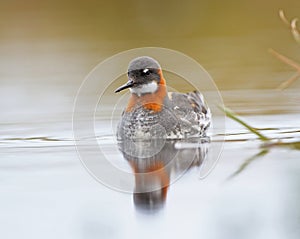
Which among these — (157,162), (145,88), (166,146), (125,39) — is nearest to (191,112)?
(145,88)

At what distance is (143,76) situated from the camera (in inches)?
293

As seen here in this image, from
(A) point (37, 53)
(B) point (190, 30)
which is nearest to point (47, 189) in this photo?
(A) point (37, 53)

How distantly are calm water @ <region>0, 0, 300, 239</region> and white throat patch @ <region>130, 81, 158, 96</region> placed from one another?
1.22 feet

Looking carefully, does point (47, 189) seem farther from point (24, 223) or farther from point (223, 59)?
point (223, 59)

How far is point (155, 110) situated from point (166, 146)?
641mm

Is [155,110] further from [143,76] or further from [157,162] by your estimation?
[157,162]

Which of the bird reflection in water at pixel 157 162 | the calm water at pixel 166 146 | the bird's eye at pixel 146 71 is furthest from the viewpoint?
the bird's eye at pixel 146 71

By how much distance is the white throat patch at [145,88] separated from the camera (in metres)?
7.45

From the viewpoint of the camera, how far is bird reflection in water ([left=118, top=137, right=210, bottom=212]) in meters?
5.42

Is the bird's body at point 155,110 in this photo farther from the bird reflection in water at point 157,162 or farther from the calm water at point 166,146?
the calm water at point 166,146

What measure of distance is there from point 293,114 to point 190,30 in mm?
4668

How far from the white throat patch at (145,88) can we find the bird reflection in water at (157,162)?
0.47 metres

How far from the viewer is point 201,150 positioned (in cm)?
665

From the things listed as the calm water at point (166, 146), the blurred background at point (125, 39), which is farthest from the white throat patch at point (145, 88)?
the blurred background at point (125, 39)
